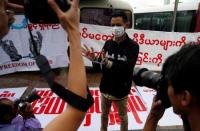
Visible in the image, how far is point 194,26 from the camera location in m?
11.9

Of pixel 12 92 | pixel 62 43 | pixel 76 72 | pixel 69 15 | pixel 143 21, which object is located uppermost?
pixel 69 15

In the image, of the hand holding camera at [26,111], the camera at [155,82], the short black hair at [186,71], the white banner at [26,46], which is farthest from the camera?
the white banner at [26,46]

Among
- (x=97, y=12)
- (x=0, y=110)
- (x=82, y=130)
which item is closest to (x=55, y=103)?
(x=82, y=130)

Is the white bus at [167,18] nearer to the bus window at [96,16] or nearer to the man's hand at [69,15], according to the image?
the bus window at [96,16]

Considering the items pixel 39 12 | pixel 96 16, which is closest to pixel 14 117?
pixel 39 12

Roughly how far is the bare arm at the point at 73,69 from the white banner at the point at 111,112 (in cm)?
357

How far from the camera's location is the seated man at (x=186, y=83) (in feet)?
3.96

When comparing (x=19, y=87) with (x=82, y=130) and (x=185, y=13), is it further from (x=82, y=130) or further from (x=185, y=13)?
(x=185, y=13)

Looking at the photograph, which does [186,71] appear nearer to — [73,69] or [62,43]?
[73,69]

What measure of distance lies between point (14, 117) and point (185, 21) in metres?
10.6

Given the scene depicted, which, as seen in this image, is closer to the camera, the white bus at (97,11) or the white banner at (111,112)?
the white banner at (111,112)

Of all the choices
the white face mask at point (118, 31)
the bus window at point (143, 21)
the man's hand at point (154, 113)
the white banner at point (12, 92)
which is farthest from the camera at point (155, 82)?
the bus window at point (143, 21)

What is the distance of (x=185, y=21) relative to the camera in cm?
1196

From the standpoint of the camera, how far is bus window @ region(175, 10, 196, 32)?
11867 mm
